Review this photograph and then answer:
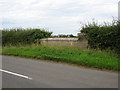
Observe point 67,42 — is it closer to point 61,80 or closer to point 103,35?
point 103,35

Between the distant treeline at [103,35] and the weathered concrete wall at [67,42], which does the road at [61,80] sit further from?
the weathered concrete wall at [67,42]

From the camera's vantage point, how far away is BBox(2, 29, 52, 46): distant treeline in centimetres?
2178

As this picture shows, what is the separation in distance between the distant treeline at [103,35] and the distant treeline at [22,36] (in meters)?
7.29

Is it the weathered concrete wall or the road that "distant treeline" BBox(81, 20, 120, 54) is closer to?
the weathered concrete wall

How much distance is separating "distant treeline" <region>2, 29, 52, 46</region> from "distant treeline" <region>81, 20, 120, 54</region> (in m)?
7.29

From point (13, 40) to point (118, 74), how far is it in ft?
62.5

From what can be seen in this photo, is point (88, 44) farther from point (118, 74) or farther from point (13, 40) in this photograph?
Answer: point (13, 40)

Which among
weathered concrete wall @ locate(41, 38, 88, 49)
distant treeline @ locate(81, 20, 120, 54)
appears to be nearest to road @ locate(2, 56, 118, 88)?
distant treeline @ locate(81, 20, 120, 54)

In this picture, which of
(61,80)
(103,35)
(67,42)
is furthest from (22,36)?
(61,80)

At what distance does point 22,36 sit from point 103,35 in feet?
40.2

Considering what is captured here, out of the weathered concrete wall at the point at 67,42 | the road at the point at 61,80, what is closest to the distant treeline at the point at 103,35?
the weathered concrete wall at the point at 67,42

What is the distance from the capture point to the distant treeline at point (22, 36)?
21778 millimetres

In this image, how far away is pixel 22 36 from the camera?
2316 cm

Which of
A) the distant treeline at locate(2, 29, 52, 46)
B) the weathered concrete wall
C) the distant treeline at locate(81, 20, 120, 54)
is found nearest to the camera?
the distant treeline at locate(81, 20, 120, 54)
